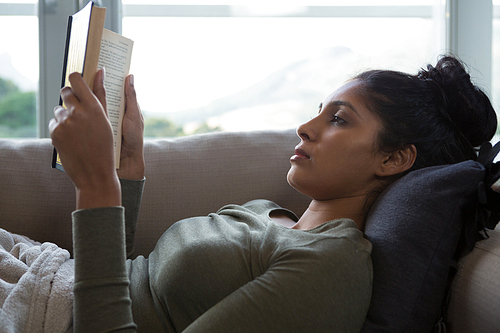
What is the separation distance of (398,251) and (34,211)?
1.05 m

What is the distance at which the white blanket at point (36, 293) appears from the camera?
2.28ft

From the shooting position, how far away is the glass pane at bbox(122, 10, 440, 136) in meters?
1.93

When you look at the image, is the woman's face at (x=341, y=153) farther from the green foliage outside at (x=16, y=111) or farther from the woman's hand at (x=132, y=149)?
the green foliage outside at (x=16, y=111)

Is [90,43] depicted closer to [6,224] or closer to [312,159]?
[312,159]

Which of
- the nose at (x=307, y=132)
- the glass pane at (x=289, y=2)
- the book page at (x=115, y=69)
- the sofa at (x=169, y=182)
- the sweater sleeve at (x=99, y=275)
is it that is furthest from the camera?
the glass pane at (x=289, y=2)

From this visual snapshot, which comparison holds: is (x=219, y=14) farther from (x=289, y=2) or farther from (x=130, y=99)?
(x=130, y=99)

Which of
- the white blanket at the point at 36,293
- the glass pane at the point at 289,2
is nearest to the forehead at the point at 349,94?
the white blanket at the point at 36,293

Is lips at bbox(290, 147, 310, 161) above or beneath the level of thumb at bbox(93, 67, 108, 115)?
beneath

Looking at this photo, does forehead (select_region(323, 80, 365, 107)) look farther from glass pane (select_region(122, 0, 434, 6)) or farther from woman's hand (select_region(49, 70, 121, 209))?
glass pane (select_region(122, 0, 434, 6))

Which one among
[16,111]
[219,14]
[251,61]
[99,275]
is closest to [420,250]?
[99,275]

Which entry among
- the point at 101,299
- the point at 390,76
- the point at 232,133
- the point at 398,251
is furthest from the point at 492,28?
the point at 101,299

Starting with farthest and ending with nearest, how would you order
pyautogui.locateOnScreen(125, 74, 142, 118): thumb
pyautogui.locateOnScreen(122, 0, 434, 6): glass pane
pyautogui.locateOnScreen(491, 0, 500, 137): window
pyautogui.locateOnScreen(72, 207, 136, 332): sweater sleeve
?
pyautogui.locateOnScreen(491, 0, 500, 137): window < pyautogui.locateOnScreen(122, 0, 434, 6): glass pane < pyautogui.locateOnScreen(125, 74, 142, 118): thumb < pyautogui.locateOnScreen(72, 207, 136, 332): sweater sleeve

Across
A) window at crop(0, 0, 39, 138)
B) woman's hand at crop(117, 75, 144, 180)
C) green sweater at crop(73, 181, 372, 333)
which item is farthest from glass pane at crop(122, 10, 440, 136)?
green sweater at crop(73, 181, 372, 333)

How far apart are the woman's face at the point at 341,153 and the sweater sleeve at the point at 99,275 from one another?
19.2 inches
